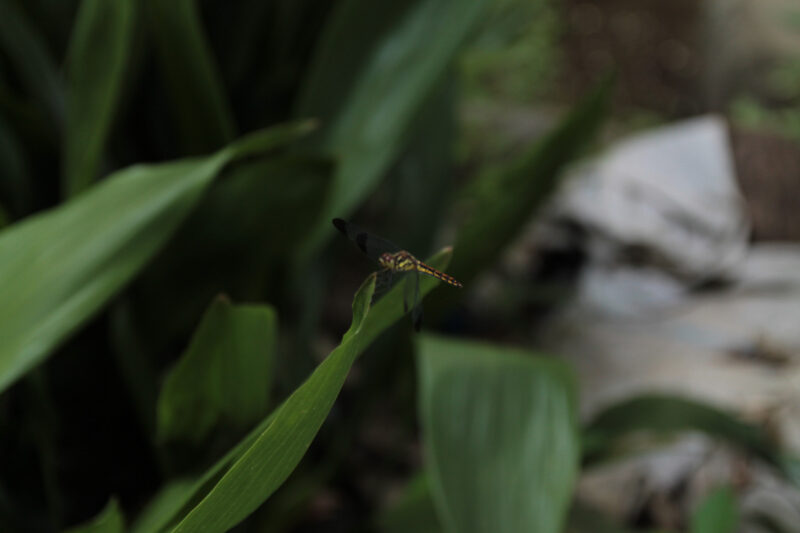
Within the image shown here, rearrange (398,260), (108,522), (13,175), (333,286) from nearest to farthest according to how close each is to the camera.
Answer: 1. (398,260)
2. (108,522)
3. (13,175)
4. (333,286)

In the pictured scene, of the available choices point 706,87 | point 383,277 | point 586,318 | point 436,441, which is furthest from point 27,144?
point 706,87

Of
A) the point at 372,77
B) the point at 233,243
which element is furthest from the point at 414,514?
the point at 372,77

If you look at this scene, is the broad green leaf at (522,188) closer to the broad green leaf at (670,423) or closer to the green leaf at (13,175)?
the broad green leaf at (670,423)

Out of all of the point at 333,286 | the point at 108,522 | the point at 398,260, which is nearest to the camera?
the point at 398,260

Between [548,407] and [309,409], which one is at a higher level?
[309,409]

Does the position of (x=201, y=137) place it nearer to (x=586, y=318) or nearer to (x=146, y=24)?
(x=146, y=24)

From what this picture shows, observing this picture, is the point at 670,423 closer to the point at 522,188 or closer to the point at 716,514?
the point at 716,514

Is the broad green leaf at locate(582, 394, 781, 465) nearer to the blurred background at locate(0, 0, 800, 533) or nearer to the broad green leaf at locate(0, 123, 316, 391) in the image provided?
the blurred background at locate(0, 0, 800, 533)

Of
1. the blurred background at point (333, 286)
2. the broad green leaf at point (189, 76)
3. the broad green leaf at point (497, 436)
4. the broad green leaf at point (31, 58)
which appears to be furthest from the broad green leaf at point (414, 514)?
the broad green leaf at point (31, 58)
